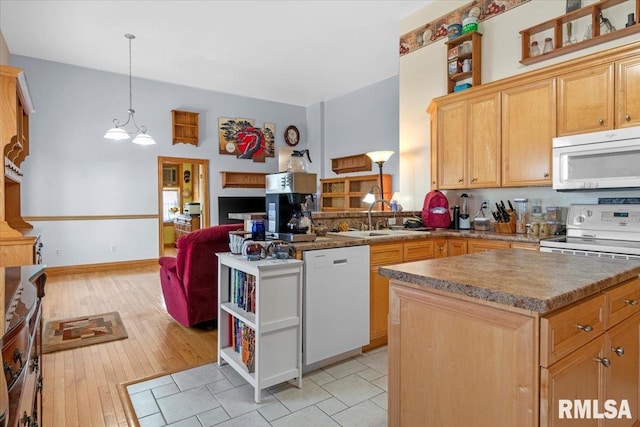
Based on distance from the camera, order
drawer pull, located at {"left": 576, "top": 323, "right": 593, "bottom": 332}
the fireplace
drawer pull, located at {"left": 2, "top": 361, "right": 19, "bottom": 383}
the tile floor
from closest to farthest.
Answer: drawer pull, located at {"left": 2, "top": 361, "right": 19, "bottom": 383} < drawer pull, located at {"left": 576, "top": 323, "right": 593, "bottom": 332} < the tile floor < the fireplace

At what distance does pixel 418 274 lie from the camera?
1.34 meters

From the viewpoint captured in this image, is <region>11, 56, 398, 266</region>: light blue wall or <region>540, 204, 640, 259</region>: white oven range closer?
<region>540, 204, 640, 259</region>: white oven range

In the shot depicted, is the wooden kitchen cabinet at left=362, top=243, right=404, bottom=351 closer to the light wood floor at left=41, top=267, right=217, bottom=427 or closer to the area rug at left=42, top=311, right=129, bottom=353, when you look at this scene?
the light wood floor at left=41, top=267, right=217, bottom=427

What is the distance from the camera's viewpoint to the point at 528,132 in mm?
3100

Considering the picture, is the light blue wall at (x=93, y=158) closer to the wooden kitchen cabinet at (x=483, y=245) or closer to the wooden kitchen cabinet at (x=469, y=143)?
the wooden kitchen cabinet at (x=469, y=143)

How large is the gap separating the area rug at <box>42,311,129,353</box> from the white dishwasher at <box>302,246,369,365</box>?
1.87 m

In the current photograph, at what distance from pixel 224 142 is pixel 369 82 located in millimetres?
3187

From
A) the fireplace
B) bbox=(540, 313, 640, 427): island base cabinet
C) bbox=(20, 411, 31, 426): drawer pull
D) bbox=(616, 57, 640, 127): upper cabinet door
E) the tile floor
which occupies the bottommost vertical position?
the tile floor

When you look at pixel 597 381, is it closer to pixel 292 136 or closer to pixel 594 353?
pixel 594 353

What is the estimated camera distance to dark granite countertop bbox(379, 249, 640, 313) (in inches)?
41.9

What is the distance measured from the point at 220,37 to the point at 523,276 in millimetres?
5026

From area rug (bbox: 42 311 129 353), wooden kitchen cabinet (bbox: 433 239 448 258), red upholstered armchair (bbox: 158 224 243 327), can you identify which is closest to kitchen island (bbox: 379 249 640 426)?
wooden kitchen cabinet (bbox: 433 239 448 258)

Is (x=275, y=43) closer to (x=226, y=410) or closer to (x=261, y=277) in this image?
(x=261, y=277)

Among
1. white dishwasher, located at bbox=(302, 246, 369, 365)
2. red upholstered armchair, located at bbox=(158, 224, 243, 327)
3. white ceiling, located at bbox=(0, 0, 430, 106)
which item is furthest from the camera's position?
white ceiling, located at bbox=(0, 0, 430, 106)
